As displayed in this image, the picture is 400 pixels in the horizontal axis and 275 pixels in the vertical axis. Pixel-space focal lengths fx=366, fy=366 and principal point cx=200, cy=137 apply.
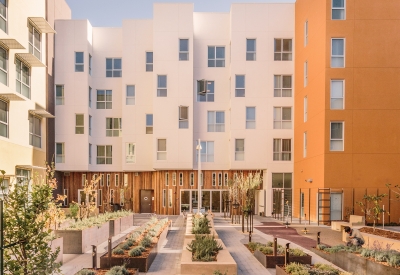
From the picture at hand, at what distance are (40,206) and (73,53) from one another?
28.1 m

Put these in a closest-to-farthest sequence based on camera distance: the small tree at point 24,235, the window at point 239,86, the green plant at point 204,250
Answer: the small tree at point 24,235
the green plant at point 204,250
the window at point 239,86

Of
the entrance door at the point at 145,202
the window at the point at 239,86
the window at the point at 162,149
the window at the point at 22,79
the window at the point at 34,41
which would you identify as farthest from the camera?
the entrance door at the point at 145,202

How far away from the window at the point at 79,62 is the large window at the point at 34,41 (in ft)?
26.1

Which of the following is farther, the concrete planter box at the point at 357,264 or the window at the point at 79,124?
the window at the point at 79,124

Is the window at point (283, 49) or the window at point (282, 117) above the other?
the window at point (283, 49)

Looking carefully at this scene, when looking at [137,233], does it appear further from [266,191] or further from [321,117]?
[266,191]

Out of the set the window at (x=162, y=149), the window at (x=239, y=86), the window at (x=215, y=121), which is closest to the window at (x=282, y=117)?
the window at (x=239, y=86)

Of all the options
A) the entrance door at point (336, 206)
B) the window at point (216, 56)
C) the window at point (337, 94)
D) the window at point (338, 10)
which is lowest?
the entrance door at point (336, 206)

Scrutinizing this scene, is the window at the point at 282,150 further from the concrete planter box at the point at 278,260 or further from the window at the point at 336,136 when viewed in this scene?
the concrete planter box at the point at 278,260

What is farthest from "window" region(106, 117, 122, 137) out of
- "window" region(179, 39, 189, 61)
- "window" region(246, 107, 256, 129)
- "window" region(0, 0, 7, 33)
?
"window" region(0, 0, 7, 33)

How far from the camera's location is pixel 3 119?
19.5 metres

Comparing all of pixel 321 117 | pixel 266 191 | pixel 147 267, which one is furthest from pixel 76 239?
pixel 266 191

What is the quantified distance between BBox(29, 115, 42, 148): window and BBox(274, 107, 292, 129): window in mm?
18539

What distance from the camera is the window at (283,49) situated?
31266mm
